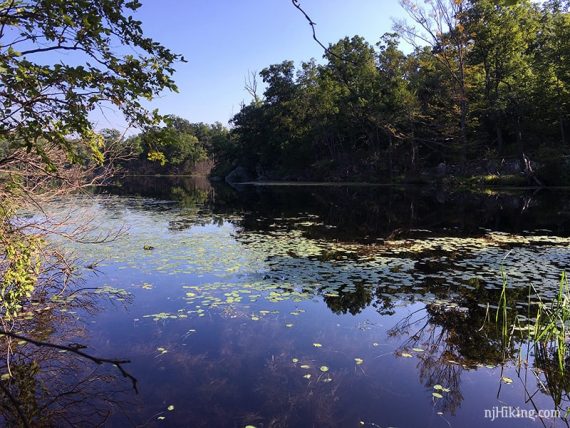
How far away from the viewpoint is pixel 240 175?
227 ft

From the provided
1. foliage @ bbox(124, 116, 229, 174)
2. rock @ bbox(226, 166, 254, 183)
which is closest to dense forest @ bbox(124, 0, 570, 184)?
rock @ bbox(226, 166, 254, 183)

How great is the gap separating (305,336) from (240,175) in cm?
6410

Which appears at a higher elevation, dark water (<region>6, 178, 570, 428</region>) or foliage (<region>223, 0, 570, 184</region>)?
foliage (<region>223, 0, 570, 184</region>)

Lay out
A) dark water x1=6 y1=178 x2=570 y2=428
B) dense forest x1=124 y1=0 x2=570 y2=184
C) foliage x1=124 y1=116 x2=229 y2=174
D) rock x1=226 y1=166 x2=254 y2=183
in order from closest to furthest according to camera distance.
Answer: dark water x1=6 y1=178 x2=570 y2=428 < dense forest x1=124 y1=0 x2=570 y2=184 < rock x1=226 y1=166 x2=254 y2=183 < foliage x1=124 y1=116 x2=229 y2=174

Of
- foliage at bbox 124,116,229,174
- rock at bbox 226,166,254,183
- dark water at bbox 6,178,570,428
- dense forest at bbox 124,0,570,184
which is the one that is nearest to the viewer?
dark water at bbox 6,178,570,428

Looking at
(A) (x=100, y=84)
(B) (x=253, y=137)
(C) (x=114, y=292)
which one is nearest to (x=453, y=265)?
(C) (x=114, y=292)

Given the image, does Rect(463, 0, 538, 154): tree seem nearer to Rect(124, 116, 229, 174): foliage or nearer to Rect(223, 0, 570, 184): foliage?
Rect(223, 0, 570, 184): foliage

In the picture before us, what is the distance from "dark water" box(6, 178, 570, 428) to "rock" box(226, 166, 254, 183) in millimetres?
56324

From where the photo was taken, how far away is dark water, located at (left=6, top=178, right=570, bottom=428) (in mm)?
4281

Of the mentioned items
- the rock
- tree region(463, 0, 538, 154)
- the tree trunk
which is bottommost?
the rock

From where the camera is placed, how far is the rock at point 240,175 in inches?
2704

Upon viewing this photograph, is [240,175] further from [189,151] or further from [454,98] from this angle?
[454,98]

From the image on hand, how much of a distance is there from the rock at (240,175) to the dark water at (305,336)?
185 ft

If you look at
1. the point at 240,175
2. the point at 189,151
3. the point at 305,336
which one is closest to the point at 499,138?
the point at 305,336
